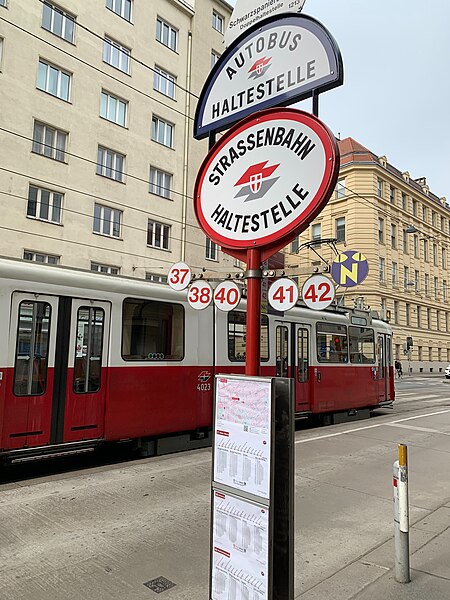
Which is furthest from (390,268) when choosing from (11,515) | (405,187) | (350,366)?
(11,515)

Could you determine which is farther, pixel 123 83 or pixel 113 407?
pixel 123 83

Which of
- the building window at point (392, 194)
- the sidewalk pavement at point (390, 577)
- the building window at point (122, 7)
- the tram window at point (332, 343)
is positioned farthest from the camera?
the building window at point (392, 194)

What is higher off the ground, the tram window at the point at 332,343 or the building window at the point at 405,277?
the building window at the point at 405,277

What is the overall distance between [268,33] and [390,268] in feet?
139

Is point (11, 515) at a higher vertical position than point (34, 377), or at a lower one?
lower

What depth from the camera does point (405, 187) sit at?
44375 millimetres

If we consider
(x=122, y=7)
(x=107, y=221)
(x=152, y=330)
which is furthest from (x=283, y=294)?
(x=122, y=7)

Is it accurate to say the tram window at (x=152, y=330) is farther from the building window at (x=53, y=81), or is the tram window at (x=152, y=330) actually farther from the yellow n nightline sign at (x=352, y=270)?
the building window at (x=53, y=81)

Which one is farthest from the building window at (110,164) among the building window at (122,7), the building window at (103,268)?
the building window at (122,7)

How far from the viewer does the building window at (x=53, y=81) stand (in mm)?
19922

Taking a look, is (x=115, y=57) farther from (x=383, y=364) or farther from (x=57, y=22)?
(x=383, y=364)

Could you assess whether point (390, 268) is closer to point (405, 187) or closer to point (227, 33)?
point (405, 187)

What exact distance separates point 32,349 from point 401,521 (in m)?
4.86

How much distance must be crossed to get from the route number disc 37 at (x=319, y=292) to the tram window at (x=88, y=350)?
4775 millimetres
